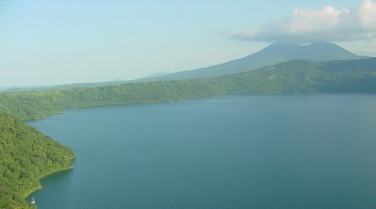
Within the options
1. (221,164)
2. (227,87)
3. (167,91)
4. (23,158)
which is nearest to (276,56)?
(227,87)

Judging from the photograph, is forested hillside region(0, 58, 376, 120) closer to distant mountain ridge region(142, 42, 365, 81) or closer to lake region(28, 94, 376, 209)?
lake region(28, 94, 376, 209)

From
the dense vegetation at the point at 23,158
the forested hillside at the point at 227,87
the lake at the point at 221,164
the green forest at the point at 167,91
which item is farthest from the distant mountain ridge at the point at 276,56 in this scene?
the dense vegetation at the point at 23,158

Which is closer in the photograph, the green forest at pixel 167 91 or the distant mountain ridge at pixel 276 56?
the green forest at pixel 167 91

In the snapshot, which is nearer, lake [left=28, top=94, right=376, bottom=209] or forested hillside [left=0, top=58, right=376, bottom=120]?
lake [left=28, top=94, right=376, bottom=209]

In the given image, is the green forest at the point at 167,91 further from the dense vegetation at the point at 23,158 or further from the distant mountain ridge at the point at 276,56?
the distant mountain ridge at the point at 276,56

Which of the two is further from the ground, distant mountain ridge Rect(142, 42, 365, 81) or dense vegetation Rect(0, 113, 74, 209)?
distant mountain ridge Rect(142, 42, 365, 81)

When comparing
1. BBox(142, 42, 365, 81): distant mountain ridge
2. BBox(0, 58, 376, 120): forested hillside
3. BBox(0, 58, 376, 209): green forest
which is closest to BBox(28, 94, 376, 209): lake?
BBox(0, 58, 376, 209): green forest

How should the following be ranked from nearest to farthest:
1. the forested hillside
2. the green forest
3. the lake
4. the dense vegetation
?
the lake < the dense vegetation < the green forest < the forested hillside

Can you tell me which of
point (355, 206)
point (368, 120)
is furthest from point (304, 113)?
point (355, 206)
